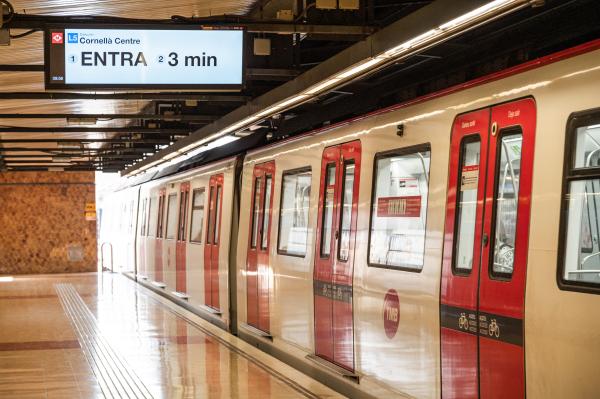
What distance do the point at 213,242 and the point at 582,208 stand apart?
10404 millimetres

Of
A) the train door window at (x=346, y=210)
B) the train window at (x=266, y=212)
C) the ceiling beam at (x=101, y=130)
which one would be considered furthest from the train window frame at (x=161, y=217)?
the train door window at (x=346, y=210)

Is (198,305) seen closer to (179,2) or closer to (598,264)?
(179,2)

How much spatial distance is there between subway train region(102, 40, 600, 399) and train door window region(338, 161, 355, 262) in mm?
18

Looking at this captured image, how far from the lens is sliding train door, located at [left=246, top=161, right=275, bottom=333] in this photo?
37.5ft

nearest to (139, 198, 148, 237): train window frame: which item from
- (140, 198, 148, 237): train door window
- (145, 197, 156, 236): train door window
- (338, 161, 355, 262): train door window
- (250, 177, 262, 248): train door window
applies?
(140, 198, 148, 237): train door window

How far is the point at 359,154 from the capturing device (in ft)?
27.1

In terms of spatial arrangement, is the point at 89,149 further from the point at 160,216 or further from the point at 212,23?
the point at 212,23

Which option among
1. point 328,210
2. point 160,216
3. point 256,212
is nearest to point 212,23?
point 328,210

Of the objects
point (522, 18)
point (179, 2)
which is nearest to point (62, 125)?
point (179, 2)

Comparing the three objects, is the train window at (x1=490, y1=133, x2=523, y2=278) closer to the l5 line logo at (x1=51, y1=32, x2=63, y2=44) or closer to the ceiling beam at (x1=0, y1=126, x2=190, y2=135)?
the l5 line logo at (x1=51, y1=32, x2=63, y2=44)

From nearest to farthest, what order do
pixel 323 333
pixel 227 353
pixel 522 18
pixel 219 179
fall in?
pixel 522 18, pixel 323 333, pixel 227 353, pixel 219 179

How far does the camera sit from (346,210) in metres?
8.58

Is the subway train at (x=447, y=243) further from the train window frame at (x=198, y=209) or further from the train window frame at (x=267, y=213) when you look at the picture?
the train window frame at (x=198, y=209)

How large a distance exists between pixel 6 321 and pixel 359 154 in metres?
9.37
